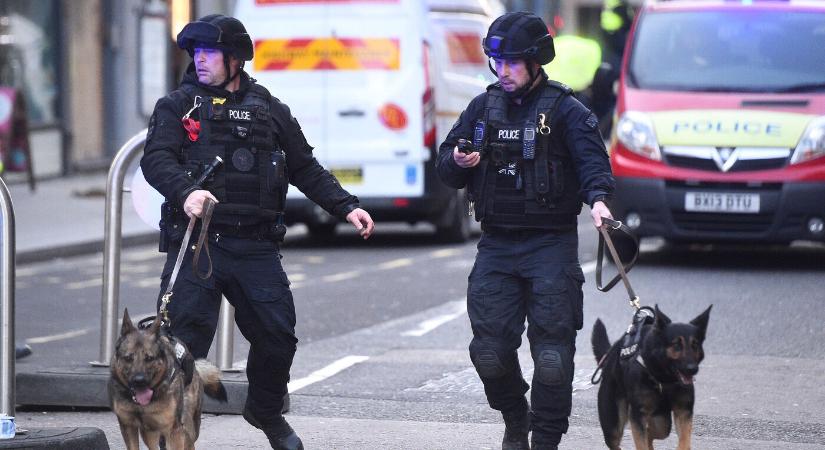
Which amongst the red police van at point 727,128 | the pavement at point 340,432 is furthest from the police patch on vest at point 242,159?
the red police van at point 727,128

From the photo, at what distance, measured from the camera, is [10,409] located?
685cm

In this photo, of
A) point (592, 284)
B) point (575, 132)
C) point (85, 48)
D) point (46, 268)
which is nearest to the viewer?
point (575, 132)

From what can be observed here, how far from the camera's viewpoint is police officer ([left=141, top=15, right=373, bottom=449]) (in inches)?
242

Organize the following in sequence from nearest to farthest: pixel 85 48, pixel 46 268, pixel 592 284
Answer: pixel 592 284 → pixel 46 268 → pixel 85 48

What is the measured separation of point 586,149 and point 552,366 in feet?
2.68

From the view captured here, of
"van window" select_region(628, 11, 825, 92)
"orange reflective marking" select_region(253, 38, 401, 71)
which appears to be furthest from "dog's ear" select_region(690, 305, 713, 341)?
"orange reflective marking" select_region(253, 38, 401, 71)

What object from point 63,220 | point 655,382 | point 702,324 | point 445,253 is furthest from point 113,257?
point 63,220

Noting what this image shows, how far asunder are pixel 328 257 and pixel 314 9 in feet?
7.58

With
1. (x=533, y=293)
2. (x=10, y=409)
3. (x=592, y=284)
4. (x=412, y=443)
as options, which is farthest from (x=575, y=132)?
(x=592, y=284)

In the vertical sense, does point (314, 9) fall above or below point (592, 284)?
above

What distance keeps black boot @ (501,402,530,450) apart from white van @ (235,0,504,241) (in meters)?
8.97

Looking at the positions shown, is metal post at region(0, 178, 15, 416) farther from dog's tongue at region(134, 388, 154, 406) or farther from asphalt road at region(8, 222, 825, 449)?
dog's tongue at region(134, 388, 154, 406)

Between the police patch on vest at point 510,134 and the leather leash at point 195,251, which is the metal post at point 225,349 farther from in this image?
the police patch on vest at point 510,134

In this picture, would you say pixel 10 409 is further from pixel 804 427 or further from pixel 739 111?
pixel 739 111
